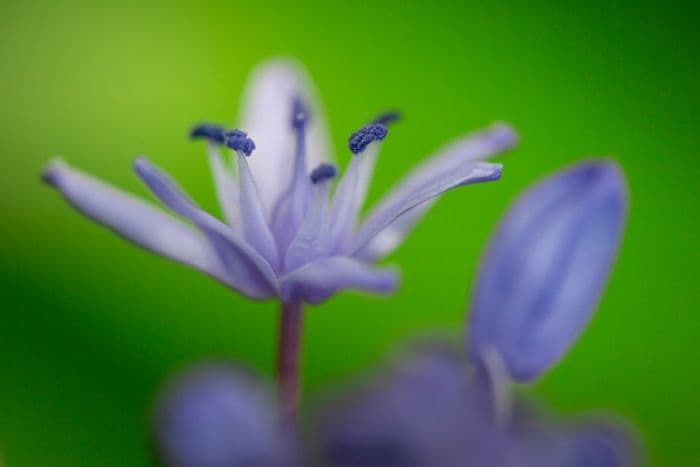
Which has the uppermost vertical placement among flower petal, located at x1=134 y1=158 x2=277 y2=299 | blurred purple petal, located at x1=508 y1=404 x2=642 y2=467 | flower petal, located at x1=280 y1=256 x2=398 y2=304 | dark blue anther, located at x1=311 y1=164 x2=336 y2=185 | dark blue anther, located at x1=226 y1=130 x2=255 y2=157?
dark blue anther, located at x1=226 y1=130 x2=255 y2=157

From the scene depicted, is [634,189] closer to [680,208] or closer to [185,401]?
[680,208]

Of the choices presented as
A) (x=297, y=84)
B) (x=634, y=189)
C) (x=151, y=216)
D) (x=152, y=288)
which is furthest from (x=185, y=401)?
(x=634, y=189)

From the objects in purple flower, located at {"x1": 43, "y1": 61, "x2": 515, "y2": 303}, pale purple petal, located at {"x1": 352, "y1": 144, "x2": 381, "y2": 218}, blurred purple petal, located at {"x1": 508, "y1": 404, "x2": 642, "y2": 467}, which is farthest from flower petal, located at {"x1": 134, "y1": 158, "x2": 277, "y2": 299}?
blurred purple petal, located at {"x1": 508, "y1": 404, "x2": 642, "y2": 467}

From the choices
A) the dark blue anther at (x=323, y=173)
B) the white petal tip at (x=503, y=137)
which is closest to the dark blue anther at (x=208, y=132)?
the dark blue anther at (x=323, y=173)

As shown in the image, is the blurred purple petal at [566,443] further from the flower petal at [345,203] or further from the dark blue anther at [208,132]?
the dark blue anther at [208,132]

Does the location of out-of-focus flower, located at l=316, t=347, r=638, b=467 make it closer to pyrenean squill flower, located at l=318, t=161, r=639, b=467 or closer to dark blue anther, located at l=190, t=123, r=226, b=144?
pyrenean squill flower, located at l=318, t=161, r=639, b=467

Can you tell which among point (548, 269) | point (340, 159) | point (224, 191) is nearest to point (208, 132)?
point (224, 191)

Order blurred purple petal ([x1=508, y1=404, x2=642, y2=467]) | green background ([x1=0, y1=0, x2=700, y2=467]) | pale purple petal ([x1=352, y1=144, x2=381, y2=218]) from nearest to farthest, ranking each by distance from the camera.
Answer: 1. blurred purple petal ([x1=508, y1=404, x2=642, y2=467])
2. pale purple petal ([x1=352, y1=144, x2=381, y2=218])
3. green background ([x1=0, y1=0, x2=700, y2=467])
